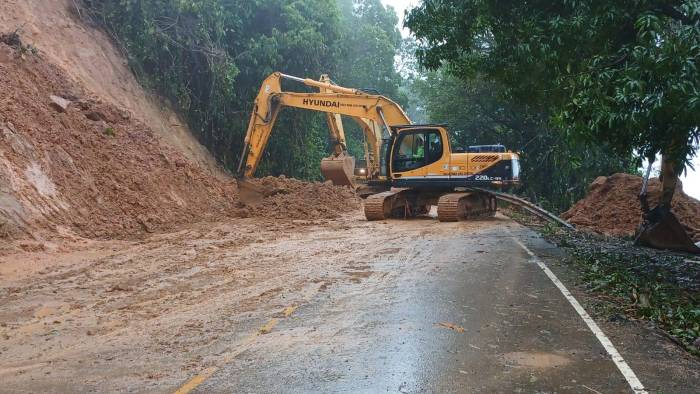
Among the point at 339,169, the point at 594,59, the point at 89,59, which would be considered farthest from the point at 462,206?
the point at 89,59

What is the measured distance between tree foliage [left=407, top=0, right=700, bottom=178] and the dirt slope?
1119 centimetres

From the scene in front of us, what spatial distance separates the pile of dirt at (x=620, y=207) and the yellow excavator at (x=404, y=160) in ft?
10.7

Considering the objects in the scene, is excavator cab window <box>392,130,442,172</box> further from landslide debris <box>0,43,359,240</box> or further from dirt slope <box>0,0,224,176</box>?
dirt slope <box>0,0,224,176</box>

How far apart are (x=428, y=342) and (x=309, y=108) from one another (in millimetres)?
16239

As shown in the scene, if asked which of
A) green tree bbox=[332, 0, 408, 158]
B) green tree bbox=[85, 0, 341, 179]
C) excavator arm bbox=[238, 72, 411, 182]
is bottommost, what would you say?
excavator arm bbox=[238, 72, 411, 182]

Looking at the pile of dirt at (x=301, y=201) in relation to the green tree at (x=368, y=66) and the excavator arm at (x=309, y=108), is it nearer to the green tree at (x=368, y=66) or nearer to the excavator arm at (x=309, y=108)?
the excavator arm at (x=309, y=108)

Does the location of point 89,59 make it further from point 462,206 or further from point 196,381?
point 196,381

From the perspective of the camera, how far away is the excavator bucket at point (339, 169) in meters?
23.5

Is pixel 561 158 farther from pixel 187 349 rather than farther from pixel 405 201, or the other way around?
pixel 187 349

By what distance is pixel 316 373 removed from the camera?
5.54 metres

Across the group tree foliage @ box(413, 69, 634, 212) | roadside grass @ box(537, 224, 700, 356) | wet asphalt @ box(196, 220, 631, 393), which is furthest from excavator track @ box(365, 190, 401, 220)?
tree foliage @ box(413, 69, 634, 212)

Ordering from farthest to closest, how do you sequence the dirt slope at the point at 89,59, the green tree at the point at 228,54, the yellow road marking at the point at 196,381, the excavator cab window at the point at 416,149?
the green tree at the point at 228,54, the excavator cab window at the point at 416,149, the dirt slope at the point at 89,59, the yellow road marking at the point at 196,381

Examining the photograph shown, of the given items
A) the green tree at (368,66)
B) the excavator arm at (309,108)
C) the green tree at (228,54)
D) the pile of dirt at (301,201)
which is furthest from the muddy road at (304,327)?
the green tree at (368,66)

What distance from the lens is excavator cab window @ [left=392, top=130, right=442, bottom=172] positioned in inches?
788
